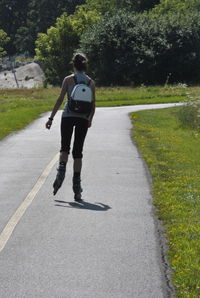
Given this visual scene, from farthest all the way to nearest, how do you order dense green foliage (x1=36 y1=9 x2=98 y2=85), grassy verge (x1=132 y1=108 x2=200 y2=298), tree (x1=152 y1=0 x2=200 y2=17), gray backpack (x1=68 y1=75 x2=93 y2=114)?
tree (x1=152 y1=0 x2=200 y2=17) → dense green foliage (x1=36 y1=9 x2=98 y2=85) → gray backpack (x1=68 y1=75 x2=93 y2=114) → grassy verge (x1=132 y1=108 x2=200 y2=298)

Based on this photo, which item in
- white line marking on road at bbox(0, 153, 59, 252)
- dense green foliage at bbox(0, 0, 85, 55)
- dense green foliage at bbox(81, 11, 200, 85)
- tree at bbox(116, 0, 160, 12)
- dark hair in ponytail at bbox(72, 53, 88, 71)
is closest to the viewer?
white line marking on road at bbox(0, 153, 59, 252)

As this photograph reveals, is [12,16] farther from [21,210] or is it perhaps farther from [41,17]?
[21,210]

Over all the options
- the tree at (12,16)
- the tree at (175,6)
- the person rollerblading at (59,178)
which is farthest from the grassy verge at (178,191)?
the tree at (12,16)

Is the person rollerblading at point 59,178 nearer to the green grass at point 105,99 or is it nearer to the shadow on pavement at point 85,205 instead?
the shadow on pavement at point 85,205

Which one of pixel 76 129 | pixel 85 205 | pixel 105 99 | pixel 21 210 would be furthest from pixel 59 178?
pixel 105 99

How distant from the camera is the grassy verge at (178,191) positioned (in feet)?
20.6

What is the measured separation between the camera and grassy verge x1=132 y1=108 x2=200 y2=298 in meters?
6.29

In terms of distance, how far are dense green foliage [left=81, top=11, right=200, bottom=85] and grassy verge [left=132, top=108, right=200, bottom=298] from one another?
4043 cm

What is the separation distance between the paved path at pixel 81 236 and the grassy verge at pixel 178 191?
19 cm

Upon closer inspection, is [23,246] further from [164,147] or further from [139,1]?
[139,1]

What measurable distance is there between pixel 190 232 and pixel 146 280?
183 cm

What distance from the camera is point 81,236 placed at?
7.58m

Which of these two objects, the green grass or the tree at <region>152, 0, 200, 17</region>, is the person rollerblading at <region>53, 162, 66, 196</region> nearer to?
A: the green grass

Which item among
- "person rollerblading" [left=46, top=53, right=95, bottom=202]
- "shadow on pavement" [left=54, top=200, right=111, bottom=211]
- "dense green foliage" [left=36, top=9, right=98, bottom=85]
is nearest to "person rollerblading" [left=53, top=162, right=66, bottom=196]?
"person rollerblading" [left=46, top=53, right=95, bottom=202]
